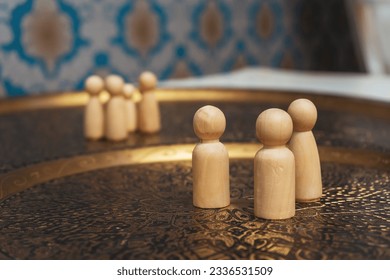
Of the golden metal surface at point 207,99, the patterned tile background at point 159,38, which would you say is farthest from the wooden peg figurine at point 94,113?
the patterned tile background at point 159,38

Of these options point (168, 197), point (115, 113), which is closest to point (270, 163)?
point (168, 197)

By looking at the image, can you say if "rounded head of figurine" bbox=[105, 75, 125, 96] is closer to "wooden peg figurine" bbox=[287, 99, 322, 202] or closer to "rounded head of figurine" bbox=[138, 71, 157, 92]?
"rounded head of figurine" bbox=[138, 71, 157, 92]

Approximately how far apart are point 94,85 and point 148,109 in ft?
0.38

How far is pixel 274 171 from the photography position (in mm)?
740

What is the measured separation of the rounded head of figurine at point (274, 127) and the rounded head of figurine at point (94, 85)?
556 mm

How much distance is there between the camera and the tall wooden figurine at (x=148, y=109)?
4.13 ft

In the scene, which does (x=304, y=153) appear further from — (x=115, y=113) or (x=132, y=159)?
(x=115, y=113)

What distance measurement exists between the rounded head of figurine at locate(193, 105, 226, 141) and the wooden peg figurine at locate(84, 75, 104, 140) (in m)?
0.47

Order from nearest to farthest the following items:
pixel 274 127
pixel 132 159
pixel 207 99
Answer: pixel 274 127, pixel 132 159, pixel 207 99

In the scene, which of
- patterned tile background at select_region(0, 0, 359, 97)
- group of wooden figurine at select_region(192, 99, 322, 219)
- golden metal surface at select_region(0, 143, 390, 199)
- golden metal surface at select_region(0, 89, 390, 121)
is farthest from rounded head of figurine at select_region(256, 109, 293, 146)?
patterned tile background at select_region(0, 0, 359, 97)

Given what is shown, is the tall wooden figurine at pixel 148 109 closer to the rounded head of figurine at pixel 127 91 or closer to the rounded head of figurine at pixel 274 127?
the rounded head of figurine at pixel 127 91

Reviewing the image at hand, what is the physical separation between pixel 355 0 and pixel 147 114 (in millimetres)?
1529

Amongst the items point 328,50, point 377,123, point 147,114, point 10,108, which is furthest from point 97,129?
point 328,50
